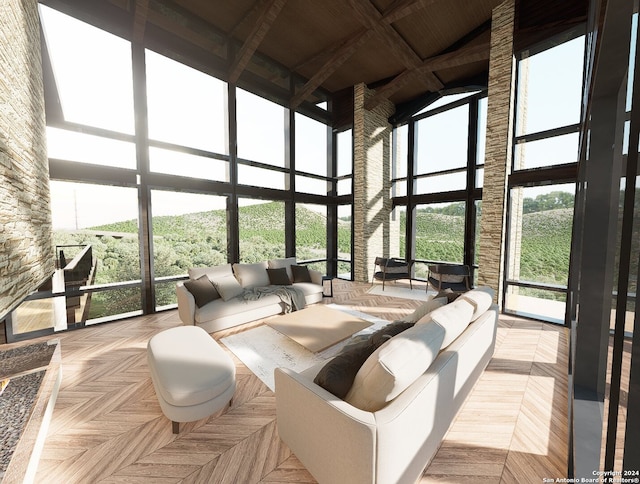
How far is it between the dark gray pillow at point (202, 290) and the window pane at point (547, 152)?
5.48 metres

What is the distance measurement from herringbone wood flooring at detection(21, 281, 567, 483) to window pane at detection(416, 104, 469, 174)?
4427mm

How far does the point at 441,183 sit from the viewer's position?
234 inches

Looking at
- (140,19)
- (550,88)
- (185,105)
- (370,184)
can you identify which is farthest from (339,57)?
(550,88)

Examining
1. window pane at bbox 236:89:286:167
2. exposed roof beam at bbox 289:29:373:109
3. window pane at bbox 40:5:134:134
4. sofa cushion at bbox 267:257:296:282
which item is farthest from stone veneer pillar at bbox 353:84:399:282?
window pane at bbox 40:5:134:134

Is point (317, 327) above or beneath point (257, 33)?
beneath

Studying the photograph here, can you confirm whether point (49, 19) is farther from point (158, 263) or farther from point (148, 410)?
point (148, 410)

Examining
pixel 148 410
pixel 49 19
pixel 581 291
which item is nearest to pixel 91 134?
pixel 49 19

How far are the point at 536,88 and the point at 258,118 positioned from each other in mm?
5320

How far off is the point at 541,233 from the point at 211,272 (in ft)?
18.2

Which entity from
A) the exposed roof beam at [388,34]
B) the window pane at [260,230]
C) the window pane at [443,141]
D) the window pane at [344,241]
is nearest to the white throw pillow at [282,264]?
the window pane at [260,230]

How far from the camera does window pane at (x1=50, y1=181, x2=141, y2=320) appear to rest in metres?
3.66

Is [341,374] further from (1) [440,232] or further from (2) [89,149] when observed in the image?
(1) [440,232]

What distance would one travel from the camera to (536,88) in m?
4.00

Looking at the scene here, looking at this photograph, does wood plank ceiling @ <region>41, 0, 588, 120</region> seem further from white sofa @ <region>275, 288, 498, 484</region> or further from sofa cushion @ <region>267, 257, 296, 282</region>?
white sofa @ <region>275, 288, 498, 484</region>
